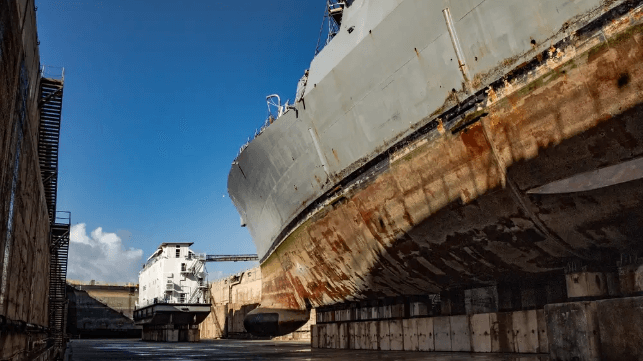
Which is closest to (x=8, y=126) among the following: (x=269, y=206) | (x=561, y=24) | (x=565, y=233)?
(x=561, y=24)

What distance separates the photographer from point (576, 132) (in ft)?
22.9

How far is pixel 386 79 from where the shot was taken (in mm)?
9617

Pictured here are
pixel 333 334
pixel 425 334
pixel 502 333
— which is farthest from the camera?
pixel 333 334

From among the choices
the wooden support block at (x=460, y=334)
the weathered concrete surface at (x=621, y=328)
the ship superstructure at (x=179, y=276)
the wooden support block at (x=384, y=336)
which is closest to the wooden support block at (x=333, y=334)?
the wooden support block at (x=384, y=336)

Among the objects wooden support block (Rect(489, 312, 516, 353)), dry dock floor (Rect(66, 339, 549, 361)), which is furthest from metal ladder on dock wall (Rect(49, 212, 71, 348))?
wooden support block (Rect(489, 312, 516, 353))

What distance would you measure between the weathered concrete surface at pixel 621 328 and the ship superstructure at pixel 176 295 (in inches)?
1206

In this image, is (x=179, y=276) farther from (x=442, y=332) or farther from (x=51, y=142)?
(x=442, y=332)

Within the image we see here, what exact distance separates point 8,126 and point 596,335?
867 cm

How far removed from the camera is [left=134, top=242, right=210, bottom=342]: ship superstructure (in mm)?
34062

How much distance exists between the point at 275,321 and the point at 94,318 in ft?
161

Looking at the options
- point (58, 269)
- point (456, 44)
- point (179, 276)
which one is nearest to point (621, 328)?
point (456, 44)

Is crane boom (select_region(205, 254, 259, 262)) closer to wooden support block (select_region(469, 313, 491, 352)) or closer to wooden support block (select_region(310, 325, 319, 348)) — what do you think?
wooden support block (select_region(310, 325, 319, 348))

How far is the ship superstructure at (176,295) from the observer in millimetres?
34062

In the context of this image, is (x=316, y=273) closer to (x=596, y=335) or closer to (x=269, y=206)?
(x=269, y=206)
